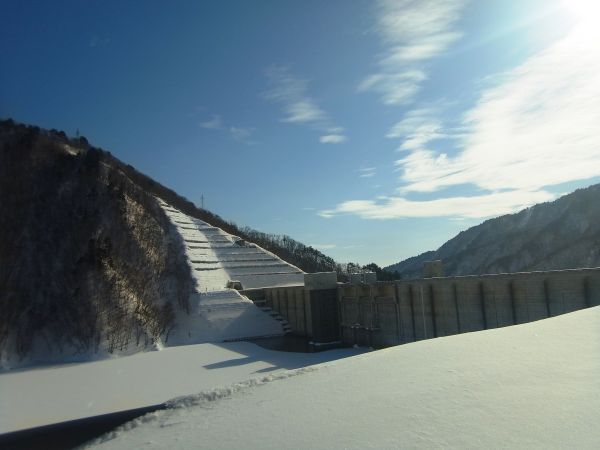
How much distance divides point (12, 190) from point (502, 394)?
5703 cm

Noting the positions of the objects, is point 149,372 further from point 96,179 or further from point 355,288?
point 96,179

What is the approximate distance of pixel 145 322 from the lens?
41.8 m

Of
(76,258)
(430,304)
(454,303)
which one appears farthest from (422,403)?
(76,258)

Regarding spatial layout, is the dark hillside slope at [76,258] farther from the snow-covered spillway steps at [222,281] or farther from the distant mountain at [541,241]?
the distant mountain at [541,241]

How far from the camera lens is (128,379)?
27328 mm

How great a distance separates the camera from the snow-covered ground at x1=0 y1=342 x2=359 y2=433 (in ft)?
67.8

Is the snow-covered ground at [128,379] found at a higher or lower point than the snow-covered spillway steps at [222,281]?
lower

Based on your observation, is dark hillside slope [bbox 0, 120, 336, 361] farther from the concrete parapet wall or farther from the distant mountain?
the distant mountain

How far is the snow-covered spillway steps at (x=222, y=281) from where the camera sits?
151 ft

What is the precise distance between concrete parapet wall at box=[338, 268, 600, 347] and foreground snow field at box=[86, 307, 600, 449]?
38.4 feet

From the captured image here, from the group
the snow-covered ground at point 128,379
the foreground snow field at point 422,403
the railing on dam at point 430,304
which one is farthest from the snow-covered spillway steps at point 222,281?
the foreground snow field at point 422,403

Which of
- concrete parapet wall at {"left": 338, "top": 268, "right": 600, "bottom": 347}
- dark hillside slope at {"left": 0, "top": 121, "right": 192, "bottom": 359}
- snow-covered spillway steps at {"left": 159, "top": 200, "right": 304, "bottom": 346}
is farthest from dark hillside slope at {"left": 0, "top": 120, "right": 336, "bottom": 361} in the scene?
concrete parapet wall at {"left": 338, "top": 268, "right": 600, "bottom": 347}

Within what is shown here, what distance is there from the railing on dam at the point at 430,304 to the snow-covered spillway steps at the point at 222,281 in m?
4.75

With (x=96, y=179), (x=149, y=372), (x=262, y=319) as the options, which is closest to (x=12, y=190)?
(x=96, y=179)
